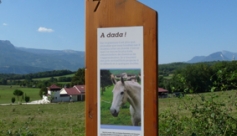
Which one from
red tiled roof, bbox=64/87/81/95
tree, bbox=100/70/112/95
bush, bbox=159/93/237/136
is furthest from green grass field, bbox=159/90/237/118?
red tiled roof, bbox=64/87/81/95

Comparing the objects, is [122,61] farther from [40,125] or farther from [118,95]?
[40,125]

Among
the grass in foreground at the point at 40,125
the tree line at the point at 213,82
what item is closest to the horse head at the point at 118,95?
the tree line at the point at 213,82

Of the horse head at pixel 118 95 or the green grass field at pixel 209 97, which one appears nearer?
the horse head at pixel 118 95

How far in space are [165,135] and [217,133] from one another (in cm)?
68

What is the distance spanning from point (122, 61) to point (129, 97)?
0.35m

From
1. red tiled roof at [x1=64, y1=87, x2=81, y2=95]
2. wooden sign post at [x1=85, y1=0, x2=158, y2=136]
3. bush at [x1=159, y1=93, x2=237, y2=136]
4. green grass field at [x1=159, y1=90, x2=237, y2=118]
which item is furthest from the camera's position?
red tiled roof at [x1=64, y1=87, x2=81, y2=95]

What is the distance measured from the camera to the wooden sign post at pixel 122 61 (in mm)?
2701

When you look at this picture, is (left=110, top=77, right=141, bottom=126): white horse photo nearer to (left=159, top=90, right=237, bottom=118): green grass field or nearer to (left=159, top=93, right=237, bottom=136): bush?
(left=159, top=93, right=237, bottom=136): bush

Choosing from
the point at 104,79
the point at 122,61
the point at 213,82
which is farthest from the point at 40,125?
the point at 122,61

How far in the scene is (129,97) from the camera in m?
2.82

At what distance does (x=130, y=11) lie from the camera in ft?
9.14

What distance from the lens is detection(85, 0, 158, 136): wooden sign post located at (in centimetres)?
270

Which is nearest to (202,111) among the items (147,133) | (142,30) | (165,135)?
(165,135)

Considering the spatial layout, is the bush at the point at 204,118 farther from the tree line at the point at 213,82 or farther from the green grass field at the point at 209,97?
the tree line at the point at 213,82
